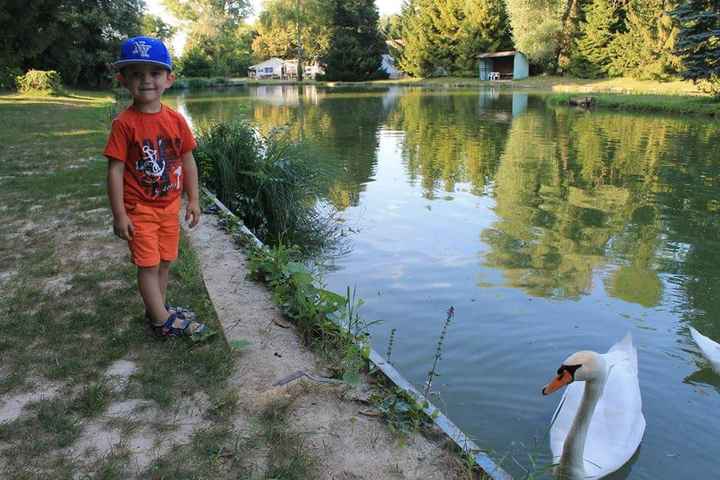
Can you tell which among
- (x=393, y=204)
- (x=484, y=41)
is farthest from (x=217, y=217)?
(x=484, y=41)

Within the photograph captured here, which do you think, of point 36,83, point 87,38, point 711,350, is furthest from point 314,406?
point 87,38

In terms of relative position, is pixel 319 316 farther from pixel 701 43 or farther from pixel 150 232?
pixel 701 43

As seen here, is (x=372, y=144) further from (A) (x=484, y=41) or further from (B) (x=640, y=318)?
(A) (x=484, y=41)

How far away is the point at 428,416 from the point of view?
3004 millimetres

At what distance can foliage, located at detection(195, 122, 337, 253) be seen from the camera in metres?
7.78

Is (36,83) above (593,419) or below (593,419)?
above

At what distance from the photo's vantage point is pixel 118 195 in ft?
10.9

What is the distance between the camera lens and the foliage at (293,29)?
228ft

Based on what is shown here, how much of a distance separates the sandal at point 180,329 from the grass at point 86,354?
2.6 inches

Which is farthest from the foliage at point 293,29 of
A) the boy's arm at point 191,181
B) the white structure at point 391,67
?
the boy's arm at point 191,181

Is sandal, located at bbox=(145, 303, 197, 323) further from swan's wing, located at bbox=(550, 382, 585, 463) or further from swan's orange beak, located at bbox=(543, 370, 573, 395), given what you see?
swan's wing, located at bbox=(550, 382, 585, 463)

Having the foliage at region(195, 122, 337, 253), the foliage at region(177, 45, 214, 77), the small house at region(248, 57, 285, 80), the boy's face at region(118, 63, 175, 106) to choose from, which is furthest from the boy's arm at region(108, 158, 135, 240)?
the small house at region(248, 57, 285, 80)

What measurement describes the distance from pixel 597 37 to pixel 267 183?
48557 millimetres

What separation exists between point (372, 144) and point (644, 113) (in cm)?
1478
